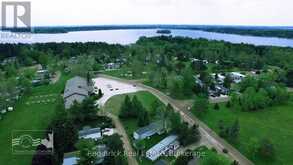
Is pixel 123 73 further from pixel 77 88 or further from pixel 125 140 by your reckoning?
pixel 125 140

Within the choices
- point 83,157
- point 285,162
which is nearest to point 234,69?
point 285,162

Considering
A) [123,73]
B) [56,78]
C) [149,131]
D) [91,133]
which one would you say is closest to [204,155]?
[149,131]

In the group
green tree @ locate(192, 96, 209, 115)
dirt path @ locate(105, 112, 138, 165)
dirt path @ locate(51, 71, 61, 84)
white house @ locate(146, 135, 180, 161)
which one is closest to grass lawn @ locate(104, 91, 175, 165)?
dirt path @ locate(105, 112, 138, 165)

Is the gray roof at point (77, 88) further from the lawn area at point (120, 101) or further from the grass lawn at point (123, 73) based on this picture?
the grass lawn at point (123, 73)

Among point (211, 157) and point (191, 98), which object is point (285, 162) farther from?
point (191, 98)

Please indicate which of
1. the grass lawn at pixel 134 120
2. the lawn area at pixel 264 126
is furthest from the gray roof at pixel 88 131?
the lawn area at pixel 264 126

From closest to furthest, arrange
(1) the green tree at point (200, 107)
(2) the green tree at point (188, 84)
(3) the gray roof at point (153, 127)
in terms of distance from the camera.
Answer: (3) the gray roof at point (153, 127), (1) the green tree at point (200, 107), (2) the green tree at point (188, 84)
